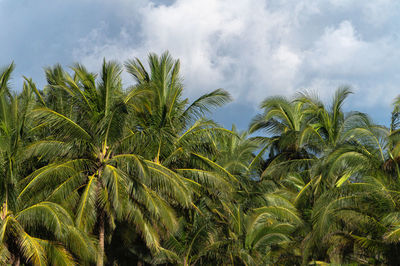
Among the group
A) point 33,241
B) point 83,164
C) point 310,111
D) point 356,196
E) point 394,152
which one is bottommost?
point 33,241

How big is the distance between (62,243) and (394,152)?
10.9 m

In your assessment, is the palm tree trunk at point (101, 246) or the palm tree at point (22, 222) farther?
the palm tree trunk at point (101, 246)

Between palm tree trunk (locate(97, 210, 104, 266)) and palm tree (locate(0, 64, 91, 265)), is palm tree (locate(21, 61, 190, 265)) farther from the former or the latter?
palm tree (locate(0, 64, 91, 265))

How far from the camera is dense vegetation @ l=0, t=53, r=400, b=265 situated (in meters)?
14.3

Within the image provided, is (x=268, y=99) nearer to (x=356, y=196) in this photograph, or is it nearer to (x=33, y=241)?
(x=356, y=196)

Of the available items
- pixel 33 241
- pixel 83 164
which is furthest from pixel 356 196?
pixel 33 241

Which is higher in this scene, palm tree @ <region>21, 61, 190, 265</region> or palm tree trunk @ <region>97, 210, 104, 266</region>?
palm tree @ <region>21, 61, 190, 265</region>

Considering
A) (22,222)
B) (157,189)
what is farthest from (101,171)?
(22,222)

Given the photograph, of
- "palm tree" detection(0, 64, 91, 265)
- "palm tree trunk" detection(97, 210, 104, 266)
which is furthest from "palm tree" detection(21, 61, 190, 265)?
"palm tree" detection(0, 64, 91, 265)

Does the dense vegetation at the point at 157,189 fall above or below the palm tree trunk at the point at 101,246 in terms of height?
above

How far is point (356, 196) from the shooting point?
16.1 metres

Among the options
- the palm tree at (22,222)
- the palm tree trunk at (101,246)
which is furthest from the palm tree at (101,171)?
the palm tree at (22,222)

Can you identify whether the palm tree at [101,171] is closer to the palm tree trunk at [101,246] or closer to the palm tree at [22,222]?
the palm tree trunk at [101,246]

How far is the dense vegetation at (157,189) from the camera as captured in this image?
46.8 ft
